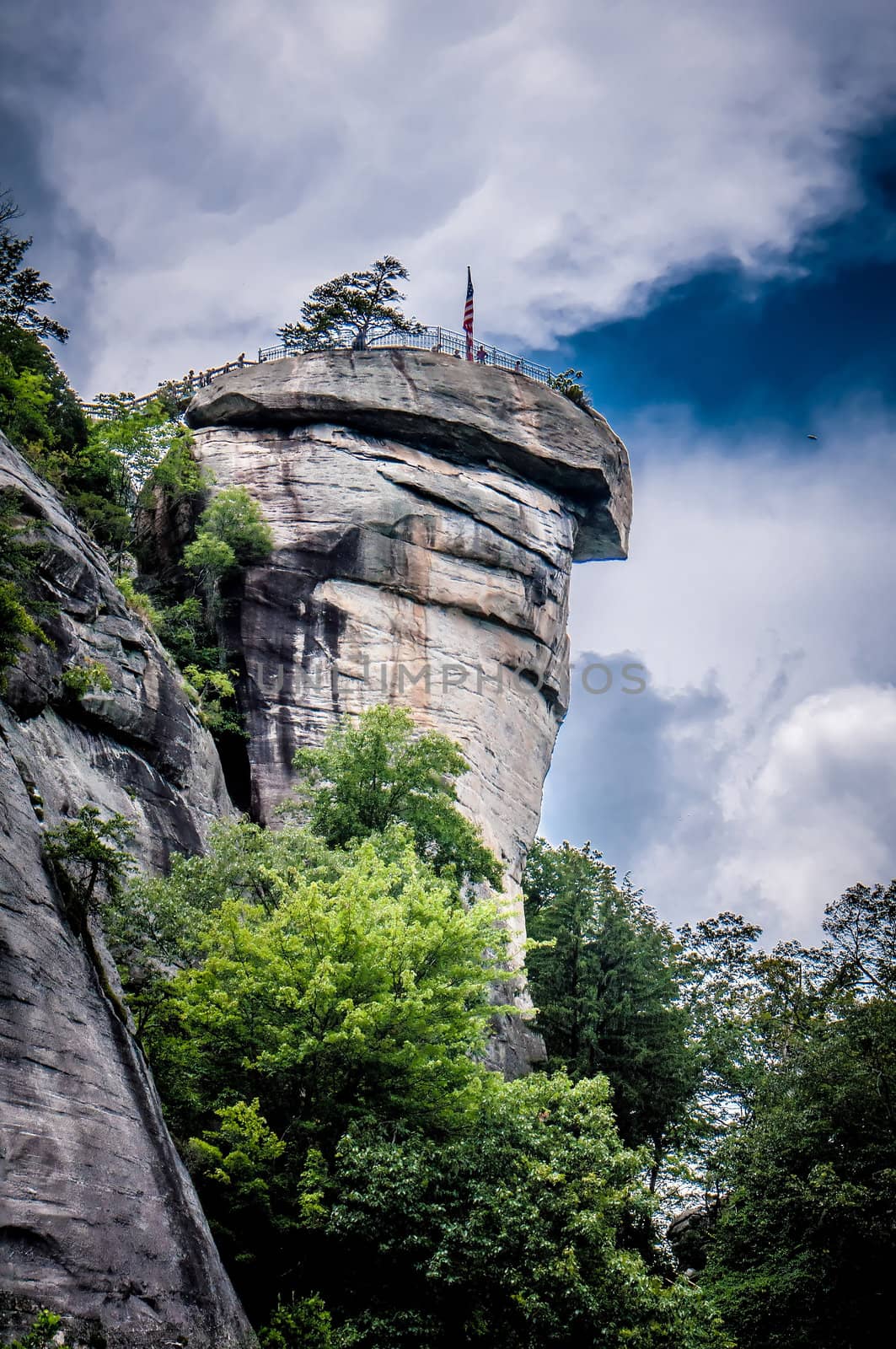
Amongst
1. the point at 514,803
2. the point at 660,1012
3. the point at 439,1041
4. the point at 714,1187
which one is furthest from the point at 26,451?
the point at 714,1187

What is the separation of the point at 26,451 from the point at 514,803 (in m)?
17.4

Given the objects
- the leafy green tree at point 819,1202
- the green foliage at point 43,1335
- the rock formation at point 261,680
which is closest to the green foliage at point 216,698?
the rock formation at point 261,680

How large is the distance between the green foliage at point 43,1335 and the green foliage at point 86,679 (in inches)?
533

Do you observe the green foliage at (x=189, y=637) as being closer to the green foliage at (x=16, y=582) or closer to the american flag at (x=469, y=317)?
the green foliage at (x=16, y=582)

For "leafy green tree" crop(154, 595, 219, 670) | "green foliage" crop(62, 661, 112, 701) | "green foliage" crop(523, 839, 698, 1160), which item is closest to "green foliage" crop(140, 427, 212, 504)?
"leafy green tree" crop(154, 595, 219, 670)

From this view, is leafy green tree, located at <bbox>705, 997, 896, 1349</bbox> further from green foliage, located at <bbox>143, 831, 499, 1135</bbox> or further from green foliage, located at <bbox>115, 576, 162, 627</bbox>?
green foliage, located at <bbox>115, 576, 162, 627</bbox>

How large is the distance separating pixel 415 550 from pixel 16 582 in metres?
16.7

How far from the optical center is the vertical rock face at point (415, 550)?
31.1 m

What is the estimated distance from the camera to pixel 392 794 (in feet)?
78.8

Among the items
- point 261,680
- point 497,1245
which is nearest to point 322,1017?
point 497,1245

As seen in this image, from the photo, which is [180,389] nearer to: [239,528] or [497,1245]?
[239,528]

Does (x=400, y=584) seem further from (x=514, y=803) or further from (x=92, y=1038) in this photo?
(x=92, y=1038)

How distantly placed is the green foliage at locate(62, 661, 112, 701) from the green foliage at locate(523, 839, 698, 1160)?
13.3 metres

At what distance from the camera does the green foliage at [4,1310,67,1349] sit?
812 cm
